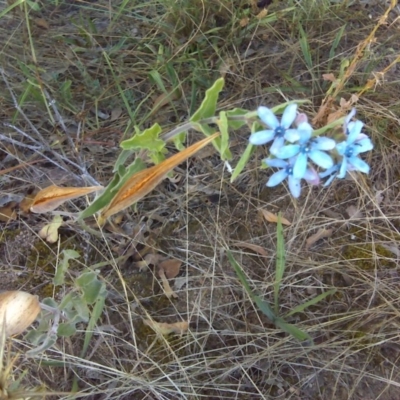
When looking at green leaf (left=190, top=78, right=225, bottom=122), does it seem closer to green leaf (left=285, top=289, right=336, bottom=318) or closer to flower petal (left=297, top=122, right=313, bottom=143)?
flower petal (left=297, top=122, right=313, bottom=143)

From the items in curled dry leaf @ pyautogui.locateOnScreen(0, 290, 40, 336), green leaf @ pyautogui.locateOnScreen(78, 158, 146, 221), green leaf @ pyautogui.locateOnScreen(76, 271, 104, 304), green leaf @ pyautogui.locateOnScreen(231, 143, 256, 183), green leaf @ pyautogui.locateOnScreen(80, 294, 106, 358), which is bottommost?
green leaf @ pyautogui.locateOnScreen(80, 294, 106, 358)

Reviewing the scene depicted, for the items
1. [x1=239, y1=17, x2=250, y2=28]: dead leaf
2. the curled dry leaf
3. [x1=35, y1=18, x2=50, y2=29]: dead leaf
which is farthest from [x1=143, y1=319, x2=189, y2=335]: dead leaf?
[x1=35, y1=18, x2=50, y2=29]: dead leaf

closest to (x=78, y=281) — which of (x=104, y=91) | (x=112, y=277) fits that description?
(x=112, y=277)

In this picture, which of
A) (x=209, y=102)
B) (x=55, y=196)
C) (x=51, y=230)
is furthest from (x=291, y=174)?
(x=51, y=230)

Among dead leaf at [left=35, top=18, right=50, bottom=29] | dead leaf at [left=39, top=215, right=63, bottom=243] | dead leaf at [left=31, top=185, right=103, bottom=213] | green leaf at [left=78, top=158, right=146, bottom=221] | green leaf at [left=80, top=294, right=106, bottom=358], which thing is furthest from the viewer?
dead leaf at [left=35, top=18, right=50, bottom=29]

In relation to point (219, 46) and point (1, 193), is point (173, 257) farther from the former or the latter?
point (219, 46)

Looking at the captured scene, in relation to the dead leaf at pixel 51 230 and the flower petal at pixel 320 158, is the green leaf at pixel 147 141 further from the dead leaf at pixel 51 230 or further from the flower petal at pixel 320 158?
the dead leaf at pixel 51 230

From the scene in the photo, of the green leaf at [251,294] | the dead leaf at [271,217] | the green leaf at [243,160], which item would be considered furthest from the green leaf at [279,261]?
the green leaf at [243,160]
